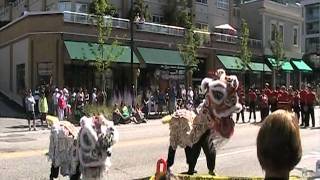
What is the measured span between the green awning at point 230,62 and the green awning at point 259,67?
222 centimetres

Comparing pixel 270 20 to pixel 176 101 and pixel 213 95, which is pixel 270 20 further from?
pixel 213 95

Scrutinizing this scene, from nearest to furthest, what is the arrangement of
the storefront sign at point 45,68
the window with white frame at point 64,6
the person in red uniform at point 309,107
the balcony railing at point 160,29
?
the person in red uniform at point 309,107, the storefront sign at point 45,68, the window with white frame at point 64,6, the balcony railing at point 160,29

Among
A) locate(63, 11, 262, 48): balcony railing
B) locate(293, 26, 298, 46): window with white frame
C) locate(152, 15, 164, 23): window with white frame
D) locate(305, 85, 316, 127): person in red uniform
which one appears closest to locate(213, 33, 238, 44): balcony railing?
locate(63, 11, 262, 48): balcony railing

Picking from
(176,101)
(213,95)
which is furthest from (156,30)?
(213,95)

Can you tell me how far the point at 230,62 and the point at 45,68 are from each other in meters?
16.0

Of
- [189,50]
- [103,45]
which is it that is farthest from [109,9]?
[189,50]

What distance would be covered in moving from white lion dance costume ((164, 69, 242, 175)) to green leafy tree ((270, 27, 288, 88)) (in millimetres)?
37989

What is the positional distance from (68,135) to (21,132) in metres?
13.9

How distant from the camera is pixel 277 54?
46.6 meters

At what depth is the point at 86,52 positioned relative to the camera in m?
31.0

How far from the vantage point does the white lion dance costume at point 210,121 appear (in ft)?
29.0

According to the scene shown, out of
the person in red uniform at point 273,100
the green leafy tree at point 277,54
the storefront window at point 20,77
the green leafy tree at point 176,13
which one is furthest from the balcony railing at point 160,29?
the person in red uniform at point 273,100

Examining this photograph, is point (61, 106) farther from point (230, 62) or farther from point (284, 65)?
point (284, 65)

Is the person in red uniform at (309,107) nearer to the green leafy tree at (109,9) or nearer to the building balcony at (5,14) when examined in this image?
the green leafy tree at (109,9)
